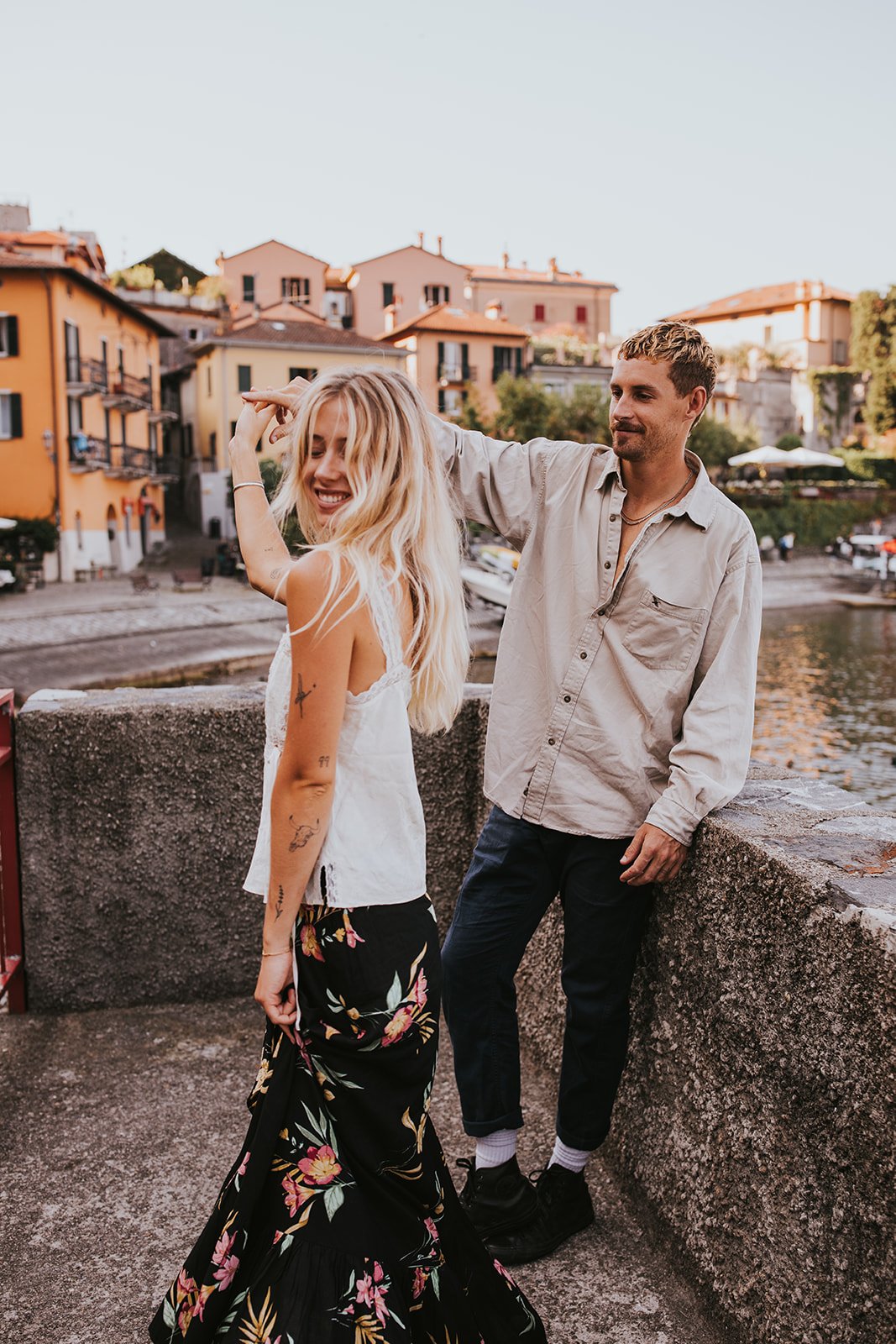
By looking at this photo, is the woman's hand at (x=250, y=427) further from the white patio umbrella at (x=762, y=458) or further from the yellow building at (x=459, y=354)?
the yellow building at (x=459, y=354)

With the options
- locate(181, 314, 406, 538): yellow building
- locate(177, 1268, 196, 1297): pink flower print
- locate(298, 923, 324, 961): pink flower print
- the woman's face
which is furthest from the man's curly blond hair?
locate(181, 314, 406, 538): yellow building

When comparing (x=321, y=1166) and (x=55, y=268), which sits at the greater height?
(x=55, y=268)

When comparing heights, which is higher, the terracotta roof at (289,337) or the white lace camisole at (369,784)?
the terracotta roof at (289,337)

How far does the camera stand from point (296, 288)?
187 feet

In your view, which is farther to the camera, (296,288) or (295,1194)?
(296,288)

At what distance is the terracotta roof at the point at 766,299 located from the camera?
6981 cm

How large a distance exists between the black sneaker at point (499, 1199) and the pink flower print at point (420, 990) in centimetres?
90

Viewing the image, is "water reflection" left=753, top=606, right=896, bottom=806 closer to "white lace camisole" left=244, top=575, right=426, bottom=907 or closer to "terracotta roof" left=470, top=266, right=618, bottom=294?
"white lace camisole" left=244, top=575, right=426, bottom=907

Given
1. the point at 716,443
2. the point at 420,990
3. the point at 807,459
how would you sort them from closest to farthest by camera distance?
the point at 420,990
the point at 807,459
the point at 716,443

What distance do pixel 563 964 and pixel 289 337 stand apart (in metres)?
47.4

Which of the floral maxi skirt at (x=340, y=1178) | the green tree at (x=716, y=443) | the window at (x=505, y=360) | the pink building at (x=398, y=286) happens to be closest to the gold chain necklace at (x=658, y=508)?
the floral maxi skirt at (x=340, y=1178)

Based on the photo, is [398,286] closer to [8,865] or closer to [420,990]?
[8,865]

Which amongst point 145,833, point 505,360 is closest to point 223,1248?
point 145,833

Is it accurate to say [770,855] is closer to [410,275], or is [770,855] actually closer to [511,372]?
[511,372]
